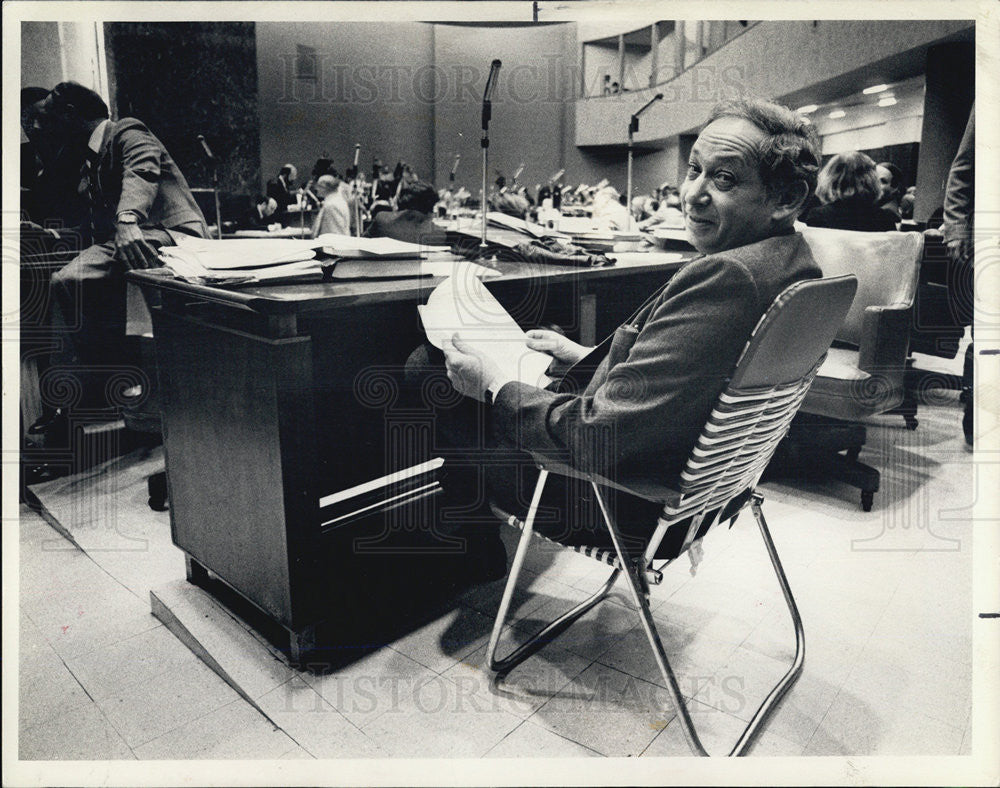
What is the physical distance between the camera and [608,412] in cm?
130

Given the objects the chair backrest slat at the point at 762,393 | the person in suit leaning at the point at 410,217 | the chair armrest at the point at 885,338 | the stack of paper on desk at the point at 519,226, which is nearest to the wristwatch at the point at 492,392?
the chair backrest slat at the point at 762,393

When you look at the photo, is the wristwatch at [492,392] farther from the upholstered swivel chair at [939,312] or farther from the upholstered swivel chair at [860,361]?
the upholstered swivel chair at [939,312]

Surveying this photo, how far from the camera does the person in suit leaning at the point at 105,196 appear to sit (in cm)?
264

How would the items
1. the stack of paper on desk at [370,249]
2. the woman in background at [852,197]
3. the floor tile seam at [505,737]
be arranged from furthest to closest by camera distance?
the woman in background at [852,197] < the stack of paper on desk at [370,249] < the floor tile seam at [505,737]

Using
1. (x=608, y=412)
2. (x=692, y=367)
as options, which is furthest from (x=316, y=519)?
(x=692, y=367)

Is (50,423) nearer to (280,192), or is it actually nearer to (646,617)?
(280,192)

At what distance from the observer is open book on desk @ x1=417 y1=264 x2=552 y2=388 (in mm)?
1620

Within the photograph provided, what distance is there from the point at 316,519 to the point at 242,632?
419 millimetres

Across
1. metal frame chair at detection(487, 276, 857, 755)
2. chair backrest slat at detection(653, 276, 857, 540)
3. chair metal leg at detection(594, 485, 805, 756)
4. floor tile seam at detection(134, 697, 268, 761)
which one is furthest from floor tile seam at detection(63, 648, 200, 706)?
chair backrest slat at detection(653, 276, 857, 540)

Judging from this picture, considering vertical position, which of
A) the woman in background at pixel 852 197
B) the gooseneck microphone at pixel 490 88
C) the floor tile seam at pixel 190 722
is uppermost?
the gooseneck microphone at pixel 490 88

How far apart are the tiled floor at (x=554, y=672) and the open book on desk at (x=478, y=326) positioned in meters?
0.73

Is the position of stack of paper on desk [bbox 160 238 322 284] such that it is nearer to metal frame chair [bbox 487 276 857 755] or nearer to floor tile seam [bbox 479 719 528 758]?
metal frame chair [bbox 487 276 857 755]

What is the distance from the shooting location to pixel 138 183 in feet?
8.63

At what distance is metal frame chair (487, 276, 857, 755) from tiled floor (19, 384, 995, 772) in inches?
7.8
